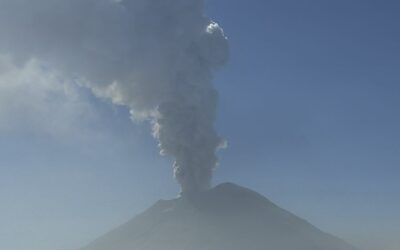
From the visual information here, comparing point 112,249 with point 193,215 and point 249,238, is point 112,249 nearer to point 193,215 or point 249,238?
point 193,215

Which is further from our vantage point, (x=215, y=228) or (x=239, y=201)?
(x=239, y=201)

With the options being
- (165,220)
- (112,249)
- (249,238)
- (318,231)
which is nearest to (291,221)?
(318,231)

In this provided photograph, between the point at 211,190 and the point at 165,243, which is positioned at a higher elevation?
the point at 211,190

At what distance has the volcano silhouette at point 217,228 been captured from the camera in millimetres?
147125

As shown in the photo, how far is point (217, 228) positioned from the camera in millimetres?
155250

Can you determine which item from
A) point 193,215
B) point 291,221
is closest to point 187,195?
point 193,215

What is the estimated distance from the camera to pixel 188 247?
144500 millimetres

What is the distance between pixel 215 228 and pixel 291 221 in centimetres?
2068

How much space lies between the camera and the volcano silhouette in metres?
147

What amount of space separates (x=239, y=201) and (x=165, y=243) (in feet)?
97.2

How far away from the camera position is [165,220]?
158 m

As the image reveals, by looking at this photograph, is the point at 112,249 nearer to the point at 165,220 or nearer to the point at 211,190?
the point at 165,220

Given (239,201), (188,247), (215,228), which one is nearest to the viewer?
(188,247)

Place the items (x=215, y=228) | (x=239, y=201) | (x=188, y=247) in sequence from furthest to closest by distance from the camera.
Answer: (x=239, y=201) < (x=215, y=228) < (x=188, y=247)
